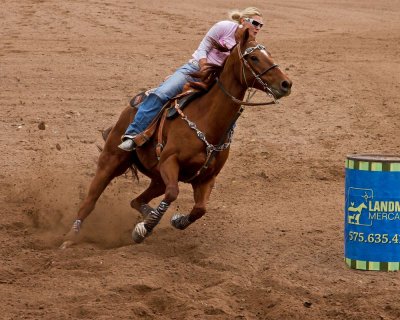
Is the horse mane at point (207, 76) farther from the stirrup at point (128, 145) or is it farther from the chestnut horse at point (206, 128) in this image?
the stirrup at point (128, 145)

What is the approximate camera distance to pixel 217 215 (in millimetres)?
11156

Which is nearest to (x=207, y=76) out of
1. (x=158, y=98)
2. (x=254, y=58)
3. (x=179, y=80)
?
(x=179, y=80)

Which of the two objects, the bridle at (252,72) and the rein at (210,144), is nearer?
the bridle at (252,72)

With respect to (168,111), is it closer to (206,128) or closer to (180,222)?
(206,128)

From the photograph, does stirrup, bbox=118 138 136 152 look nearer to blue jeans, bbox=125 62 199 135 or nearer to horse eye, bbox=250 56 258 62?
blue jeans, bbox=125 62 199 135

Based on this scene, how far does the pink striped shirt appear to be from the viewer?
954 cm

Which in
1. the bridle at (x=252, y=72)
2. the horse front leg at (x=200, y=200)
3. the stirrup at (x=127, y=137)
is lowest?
the horse front leg at (x=200, y=200)

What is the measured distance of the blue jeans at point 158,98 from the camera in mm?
9859

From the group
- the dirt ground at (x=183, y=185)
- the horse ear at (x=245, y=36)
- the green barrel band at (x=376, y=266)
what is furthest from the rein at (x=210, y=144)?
the green barrel band at (x=376, y=266)

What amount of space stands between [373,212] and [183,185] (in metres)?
4.13

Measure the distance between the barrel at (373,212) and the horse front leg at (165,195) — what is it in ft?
5.16

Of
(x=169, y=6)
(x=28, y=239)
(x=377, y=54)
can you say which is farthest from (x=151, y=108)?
(x=169, y=6)

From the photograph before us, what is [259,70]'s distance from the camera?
8.84 metres

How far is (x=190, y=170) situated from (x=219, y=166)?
297 millimetres
